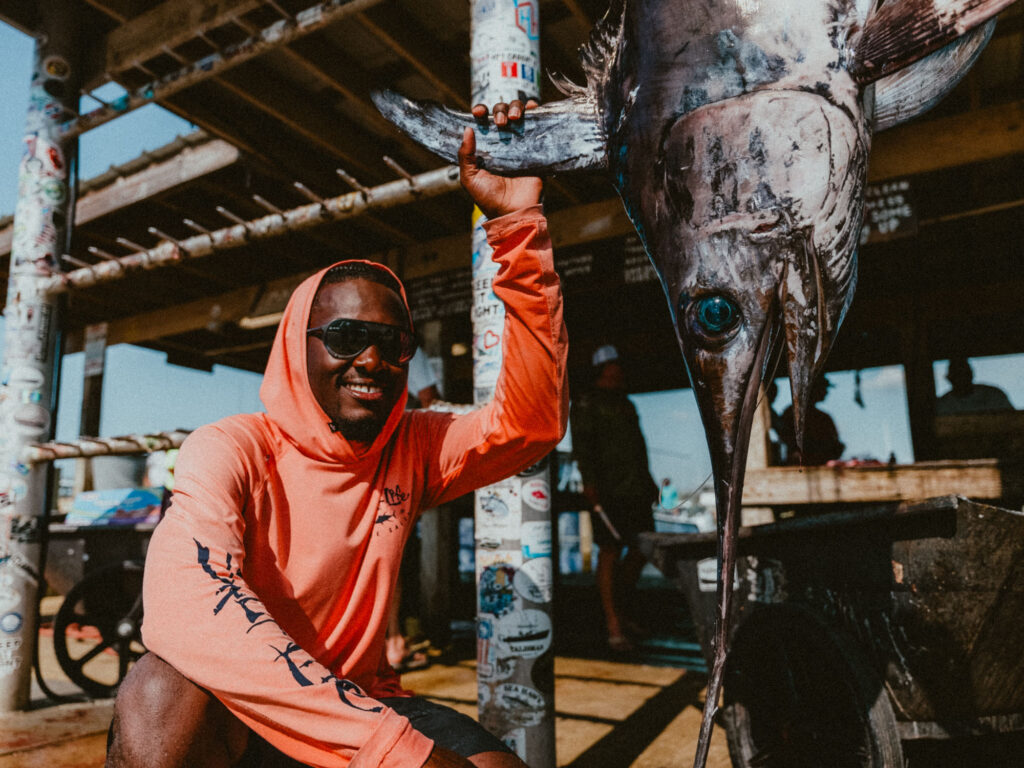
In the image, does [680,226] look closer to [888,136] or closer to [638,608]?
[888,136]

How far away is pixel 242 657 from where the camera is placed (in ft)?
3.64

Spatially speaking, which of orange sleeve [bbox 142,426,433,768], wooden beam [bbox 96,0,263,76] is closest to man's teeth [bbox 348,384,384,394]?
orange sleeve [bbox 142,426,433,768]

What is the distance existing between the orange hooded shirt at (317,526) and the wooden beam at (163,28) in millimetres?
2187

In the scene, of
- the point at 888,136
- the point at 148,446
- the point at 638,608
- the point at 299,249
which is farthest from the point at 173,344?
the point at 888,136

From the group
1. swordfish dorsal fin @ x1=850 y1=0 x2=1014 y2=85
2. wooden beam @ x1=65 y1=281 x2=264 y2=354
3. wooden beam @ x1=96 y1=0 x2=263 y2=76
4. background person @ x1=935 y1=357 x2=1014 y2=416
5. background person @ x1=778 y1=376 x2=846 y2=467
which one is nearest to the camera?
swordfish dorsal fin @ x1=850 y1=0 x2=1014 y2=85

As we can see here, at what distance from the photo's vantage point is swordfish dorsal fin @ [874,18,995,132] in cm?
115

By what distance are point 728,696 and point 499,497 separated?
3.32 feet

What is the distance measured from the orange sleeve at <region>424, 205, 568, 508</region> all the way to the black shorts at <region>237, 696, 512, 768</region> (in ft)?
1.69

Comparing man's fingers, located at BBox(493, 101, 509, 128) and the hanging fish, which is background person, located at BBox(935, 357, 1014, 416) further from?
man's fingers, located at BBox(493, 101, 509, 128)

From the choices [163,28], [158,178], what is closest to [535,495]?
[163,28]

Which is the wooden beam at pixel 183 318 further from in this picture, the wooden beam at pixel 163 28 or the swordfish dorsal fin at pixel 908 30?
the swordfish dorsal fin at pixel 908 30

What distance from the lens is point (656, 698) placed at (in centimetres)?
352

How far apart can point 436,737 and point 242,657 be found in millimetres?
494

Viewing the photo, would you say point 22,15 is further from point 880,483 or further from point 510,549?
point 880,483
